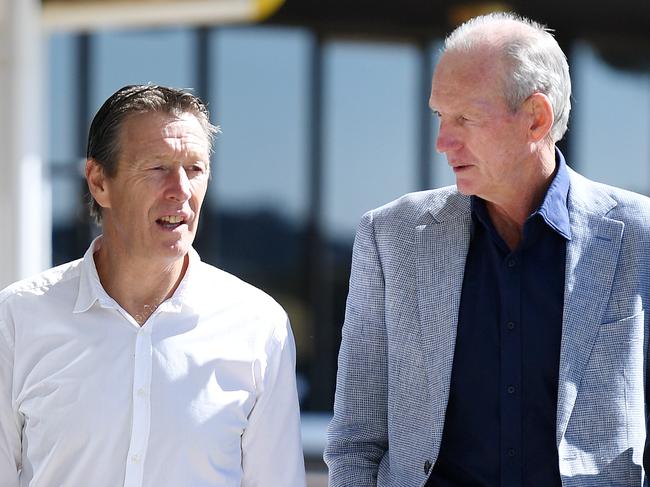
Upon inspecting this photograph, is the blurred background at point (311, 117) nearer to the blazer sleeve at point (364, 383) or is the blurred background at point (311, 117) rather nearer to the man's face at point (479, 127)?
the blazer sleeve at point (364, 383)

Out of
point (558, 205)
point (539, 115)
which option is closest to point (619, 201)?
point (558, 205)

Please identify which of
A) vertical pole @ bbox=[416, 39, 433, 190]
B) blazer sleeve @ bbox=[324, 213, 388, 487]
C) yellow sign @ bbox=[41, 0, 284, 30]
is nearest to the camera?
blazer sleeve @ bbox=[324, 213, 388, 487]

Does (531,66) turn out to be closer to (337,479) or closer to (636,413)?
(636,413)

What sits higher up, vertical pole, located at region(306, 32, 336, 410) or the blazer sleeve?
the blazer sleeve

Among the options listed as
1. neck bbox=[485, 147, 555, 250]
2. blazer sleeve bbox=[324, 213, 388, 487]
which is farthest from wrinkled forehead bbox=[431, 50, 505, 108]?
blazer sleeve bbox=[324, 213, 388, 487]

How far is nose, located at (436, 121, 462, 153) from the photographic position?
256 centimetres

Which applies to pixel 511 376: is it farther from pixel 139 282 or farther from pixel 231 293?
pixel 139 282

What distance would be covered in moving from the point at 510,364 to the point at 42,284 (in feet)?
3.58

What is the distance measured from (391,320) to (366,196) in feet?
19.5

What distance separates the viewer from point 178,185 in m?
2.53

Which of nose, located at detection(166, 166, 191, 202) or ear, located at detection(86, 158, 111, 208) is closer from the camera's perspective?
nose, located at detection(166, 166, 191, 202)

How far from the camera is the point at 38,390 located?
2502 mm

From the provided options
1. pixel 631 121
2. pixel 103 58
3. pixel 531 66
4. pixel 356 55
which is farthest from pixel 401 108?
pixel 531 66

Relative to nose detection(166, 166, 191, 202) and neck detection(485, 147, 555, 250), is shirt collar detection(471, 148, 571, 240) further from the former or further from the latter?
nose detection(166, 166, 191, 202)
